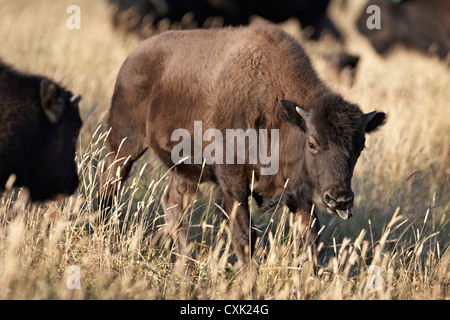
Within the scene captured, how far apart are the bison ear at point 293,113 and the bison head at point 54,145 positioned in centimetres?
200

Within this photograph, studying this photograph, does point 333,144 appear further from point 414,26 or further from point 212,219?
point 414,26

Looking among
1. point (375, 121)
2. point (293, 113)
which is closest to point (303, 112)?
point (293, 113)

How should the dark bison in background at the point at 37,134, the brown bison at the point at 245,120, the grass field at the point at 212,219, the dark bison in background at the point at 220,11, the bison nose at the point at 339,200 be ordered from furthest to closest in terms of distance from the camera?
1. the dark bison in background at the point at 220,11
2. the dark bison in background at the point at 37,134
3. the brown bison at the point at 245,120
4. the bison nose at the point at 339,200
5. the grass field at the point at 212,219

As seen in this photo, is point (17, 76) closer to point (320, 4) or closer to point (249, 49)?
point (249, 49)

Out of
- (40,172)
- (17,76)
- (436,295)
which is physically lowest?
(436,295)

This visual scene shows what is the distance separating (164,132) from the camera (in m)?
5.80

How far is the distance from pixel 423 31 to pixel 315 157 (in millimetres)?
15973

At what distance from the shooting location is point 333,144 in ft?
15.7

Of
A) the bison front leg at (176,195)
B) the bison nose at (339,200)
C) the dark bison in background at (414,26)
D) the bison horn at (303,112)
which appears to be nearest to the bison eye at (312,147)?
the bison horn at (303,112)

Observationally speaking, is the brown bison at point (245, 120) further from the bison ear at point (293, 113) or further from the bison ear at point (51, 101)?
the bison ear at point (51, 101)

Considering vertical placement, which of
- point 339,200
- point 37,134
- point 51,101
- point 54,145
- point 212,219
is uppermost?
point 51,101

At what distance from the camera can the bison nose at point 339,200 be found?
182 inches

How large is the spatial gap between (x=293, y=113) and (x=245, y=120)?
0.45m

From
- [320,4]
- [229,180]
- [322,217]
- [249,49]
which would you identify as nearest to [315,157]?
[229,180]
